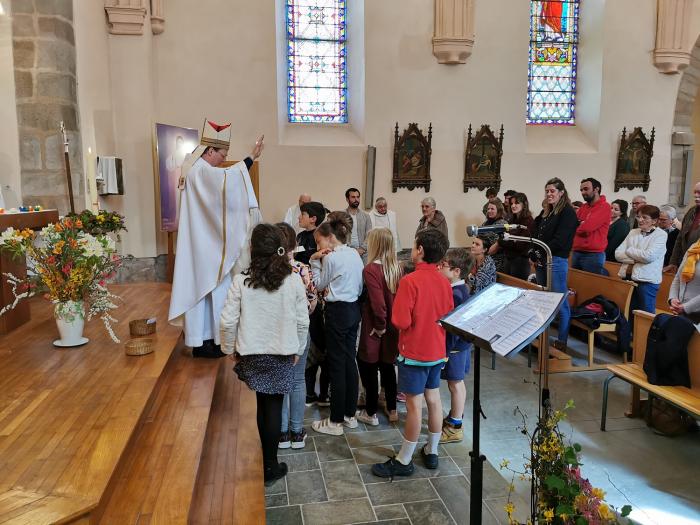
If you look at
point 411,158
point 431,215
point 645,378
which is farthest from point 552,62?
point 645,378

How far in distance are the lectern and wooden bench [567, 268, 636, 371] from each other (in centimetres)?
485

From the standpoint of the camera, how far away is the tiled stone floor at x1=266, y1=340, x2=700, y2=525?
3039 millimetres

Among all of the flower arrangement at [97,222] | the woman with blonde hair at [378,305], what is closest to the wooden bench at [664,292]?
the woman with blonde hair at [378,305]

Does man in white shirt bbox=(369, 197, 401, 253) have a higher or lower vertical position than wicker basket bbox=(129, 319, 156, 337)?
higher

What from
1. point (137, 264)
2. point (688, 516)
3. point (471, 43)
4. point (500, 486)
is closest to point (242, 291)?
point (500, 486)

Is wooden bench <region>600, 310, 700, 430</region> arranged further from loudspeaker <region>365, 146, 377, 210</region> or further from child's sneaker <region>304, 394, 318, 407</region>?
loudspeaker <region>365, 146, 377, 210</region>

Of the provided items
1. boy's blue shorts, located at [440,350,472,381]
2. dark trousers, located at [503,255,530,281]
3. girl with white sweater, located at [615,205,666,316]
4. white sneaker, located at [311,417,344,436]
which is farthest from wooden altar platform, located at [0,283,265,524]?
girl with white sweater, located at [615,205,666,316]

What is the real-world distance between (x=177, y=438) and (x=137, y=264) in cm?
527

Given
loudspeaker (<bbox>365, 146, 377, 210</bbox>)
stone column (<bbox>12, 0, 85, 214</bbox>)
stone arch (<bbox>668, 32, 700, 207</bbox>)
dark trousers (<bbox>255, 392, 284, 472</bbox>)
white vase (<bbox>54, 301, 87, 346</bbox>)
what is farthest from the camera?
stone arch (<bbox>668, 32, 700, 207</bbox>)

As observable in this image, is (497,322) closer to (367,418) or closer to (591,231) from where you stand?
(367,418)

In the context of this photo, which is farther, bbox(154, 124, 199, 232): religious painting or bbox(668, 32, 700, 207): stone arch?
bbox(668, 32, 700, 207): stone arch

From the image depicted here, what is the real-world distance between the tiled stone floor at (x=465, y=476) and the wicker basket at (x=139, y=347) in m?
1.12

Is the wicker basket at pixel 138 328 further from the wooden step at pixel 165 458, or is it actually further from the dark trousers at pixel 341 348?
the dark trousers at pixel 341 348

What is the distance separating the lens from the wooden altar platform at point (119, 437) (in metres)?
2.16
